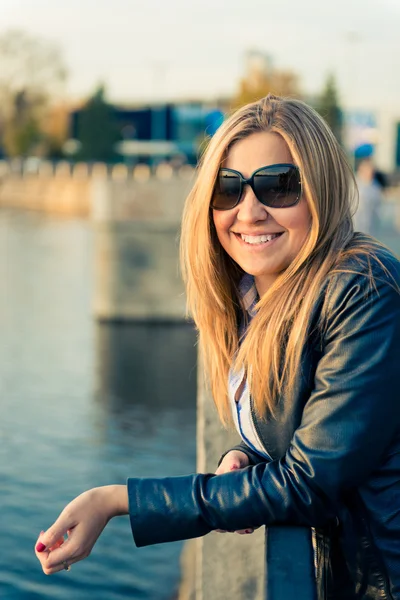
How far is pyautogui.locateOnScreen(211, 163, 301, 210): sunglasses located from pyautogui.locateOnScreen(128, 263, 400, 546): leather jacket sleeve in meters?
0.26

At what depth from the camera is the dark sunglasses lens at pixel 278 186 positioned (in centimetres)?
189

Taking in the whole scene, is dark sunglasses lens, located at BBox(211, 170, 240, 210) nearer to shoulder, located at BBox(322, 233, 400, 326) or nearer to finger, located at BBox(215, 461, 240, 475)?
shoulder, located at BBox(322, 233, 400, 326)

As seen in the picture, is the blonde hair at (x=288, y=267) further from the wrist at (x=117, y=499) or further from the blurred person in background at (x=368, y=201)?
the blurred person in background at (x=368, y=201)

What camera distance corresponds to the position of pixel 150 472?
8117 millimetres

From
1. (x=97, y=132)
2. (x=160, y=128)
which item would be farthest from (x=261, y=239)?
(x=160, y=128)

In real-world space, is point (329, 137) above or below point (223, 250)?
above

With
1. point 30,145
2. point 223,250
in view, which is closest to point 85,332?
point 223,250

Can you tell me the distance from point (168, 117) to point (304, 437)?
3205 inches

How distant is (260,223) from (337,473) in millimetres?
597

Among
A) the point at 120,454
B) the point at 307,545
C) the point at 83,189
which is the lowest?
the point at 83,189

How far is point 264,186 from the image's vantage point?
1.94 m

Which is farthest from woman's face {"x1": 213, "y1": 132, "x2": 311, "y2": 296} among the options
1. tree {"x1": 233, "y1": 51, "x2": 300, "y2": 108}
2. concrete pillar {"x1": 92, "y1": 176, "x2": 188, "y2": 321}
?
tree {"x1": 233, "y1": 51, "x2": 300, "y2": 108}

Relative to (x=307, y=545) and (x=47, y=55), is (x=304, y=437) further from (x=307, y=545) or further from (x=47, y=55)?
(x=47, y=55)

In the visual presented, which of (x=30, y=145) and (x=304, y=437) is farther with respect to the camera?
(x=30, y=145)
